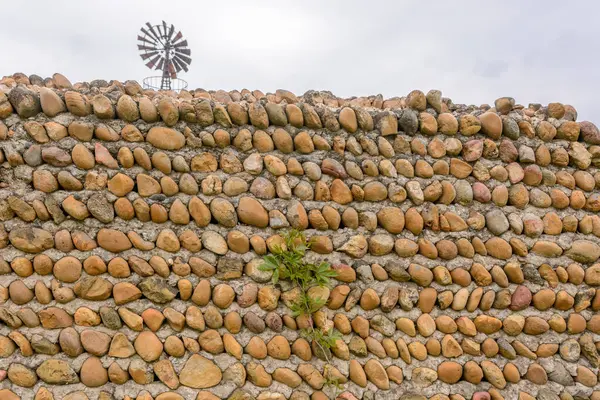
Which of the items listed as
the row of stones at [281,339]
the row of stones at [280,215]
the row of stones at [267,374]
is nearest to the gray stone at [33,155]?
the row of stones at [280,215]

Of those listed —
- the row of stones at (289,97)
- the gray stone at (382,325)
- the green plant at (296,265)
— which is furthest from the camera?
the row of stones at (289,97)

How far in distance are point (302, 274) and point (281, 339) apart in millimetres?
450

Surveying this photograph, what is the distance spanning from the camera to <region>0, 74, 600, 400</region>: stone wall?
291 cm

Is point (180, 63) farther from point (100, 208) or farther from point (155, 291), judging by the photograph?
point (155, 291)

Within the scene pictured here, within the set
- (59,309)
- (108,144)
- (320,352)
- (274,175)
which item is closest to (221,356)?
(320,352)

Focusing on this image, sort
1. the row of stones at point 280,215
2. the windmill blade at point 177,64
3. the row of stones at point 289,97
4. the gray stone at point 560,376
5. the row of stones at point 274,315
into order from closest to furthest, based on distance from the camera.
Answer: the row of stones at point 274,315
the row of stones at point 280,215
the gray stone at point 560,376
the row of stones at point 289,97
the windmill blade at point 177,64

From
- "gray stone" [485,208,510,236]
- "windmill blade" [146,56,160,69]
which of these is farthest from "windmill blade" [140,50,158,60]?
"gray stone" [485,208,510,236]

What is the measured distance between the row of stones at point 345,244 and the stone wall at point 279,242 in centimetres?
1

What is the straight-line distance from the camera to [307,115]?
3.48 m

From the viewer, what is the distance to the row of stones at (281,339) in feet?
9.29

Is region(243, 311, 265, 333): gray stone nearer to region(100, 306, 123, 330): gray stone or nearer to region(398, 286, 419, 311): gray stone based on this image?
region(100, 306, 123, 330): gray stone

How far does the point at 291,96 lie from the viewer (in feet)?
13.0

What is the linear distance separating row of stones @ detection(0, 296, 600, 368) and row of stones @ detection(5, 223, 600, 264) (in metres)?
0.41

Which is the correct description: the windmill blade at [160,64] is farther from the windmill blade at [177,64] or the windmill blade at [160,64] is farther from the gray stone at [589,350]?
the gray stone at [589,350]
